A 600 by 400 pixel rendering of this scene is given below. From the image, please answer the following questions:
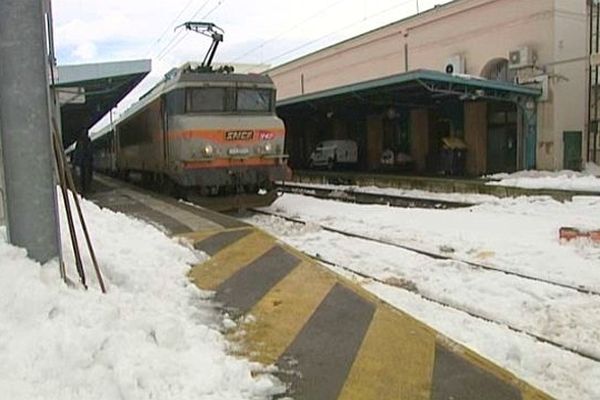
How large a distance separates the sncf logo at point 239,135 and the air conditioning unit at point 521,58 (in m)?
13.8

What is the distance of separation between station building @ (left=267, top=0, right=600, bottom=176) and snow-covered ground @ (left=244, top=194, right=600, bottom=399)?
7.46 m

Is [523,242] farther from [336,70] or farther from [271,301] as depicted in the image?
[336,70]

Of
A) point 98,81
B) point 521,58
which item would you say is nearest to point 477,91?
point 521,58

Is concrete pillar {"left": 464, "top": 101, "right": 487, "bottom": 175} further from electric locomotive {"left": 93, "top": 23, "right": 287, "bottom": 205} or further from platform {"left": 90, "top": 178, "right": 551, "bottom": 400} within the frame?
platform {"left": 90, "top": 178, "right": 551, "bottom": 400}

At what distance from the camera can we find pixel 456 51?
27.5m

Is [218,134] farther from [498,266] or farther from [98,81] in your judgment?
[498,266]

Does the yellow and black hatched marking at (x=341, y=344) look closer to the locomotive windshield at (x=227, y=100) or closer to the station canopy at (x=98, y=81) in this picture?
the locomotive windshield at (x=227, y=100)

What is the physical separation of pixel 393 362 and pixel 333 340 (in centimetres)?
49

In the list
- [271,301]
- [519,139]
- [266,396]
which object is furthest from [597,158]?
[266,396]

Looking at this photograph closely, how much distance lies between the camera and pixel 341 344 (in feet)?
13.4

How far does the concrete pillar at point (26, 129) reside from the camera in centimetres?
413

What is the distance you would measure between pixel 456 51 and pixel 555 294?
22349mm

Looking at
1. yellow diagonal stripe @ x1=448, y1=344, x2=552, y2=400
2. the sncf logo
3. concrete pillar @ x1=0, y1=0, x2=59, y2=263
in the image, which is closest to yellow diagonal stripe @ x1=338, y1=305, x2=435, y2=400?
yellow diagonal stripe @ x1=448, y1=344, x2=552, y2=400

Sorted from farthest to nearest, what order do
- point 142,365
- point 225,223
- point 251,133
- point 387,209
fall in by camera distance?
point 387,209 → point 251,133 → point 225,223 → point 142,365
